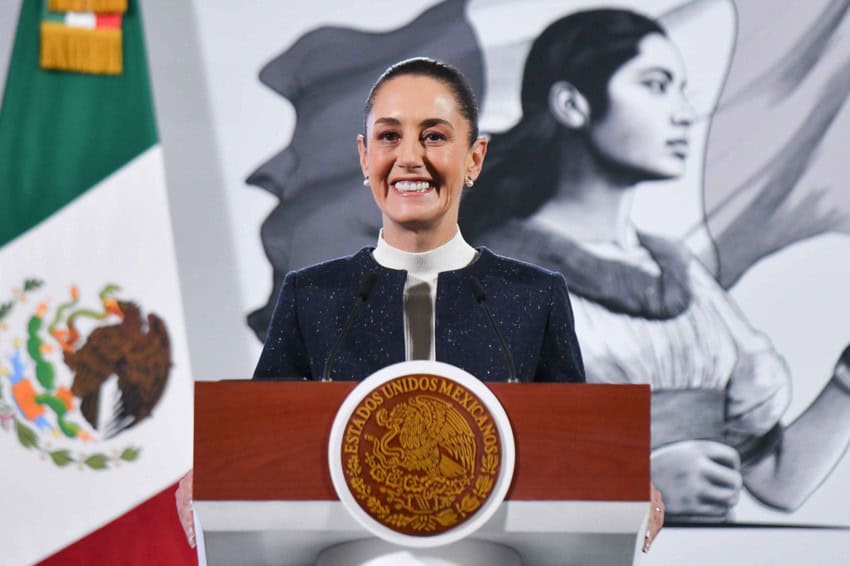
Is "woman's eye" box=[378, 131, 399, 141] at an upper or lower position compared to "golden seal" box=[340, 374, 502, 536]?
upper

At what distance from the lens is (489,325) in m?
2.09

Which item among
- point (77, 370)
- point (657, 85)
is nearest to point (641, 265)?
point (657, 85)

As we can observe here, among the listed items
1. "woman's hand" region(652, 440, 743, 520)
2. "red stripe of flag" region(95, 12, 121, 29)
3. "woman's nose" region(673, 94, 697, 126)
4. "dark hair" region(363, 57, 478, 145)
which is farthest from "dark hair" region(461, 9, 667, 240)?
"dark hair" region(363, 57, 478, 145)

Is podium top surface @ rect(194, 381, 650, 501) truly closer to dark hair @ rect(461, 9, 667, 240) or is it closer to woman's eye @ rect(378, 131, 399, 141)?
woman's eye @ rect(378, 131, 399, 141)

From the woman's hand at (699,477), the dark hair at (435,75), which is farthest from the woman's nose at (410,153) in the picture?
the woman's hand at (699,477)

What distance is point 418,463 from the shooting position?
1473mm

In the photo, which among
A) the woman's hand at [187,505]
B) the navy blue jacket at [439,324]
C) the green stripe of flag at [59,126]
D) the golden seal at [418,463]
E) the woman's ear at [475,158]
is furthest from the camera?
the green stripe of flag at [59,126]

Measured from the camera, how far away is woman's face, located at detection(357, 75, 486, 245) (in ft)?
6.81

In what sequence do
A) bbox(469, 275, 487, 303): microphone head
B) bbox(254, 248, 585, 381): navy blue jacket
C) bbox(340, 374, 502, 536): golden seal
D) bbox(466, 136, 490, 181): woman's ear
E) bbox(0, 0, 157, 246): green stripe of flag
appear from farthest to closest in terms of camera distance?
bbox(0, 0, 157, 246): green stripe of flag, bbox(466, 136, 490, 181): woman's ear, bbox(254, 248, 585, 381): navy blue jacket, bbox(469, 275, 487, 303): microphone head, bbox(340, 374, 502, 536): golden seal

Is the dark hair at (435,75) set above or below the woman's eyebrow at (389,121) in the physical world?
above

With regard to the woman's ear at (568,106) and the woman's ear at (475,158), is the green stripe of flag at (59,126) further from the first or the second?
the woman's ear at (475,158)

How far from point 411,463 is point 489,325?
0.65m

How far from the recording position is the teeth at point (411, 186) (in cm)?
208

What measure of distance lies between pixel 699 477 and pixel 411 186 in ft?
6.56
